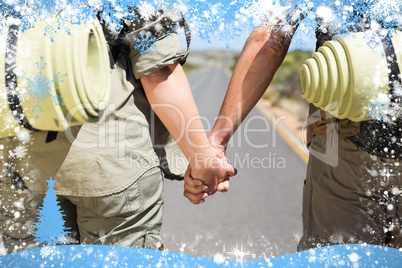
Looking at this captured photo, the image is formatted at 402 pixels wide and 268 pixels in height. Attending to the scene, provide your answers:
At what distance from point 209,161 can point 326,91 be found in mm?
420

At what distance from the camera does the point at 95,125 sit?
1002 millimetres

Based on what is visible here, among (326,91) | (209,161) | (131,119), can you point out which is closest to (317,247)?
(209,161)

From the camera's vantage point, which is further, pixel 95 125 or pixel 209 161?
pixel 209 161

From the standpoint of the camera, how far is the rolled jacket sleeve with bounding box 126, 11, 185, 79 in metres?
0.98

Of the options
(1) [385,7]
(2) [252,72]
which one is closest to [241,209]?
(2) [252,72]

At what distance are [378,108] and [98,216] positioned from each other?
0.66 meters

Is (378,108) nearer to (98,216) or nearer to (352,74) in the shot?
(352,74)

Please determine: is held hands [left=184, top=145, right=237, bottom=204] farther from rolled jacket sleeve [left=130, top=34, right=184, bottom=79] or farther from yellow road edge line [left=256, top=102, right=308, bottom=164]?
yellow road edge line [left=256, top=102, right=308, bottom=164]

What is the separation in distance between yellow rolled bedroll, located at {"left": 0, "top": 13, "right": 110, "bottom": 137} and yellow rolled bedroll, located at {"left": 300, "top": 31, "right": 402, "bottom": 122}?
1.37 feet

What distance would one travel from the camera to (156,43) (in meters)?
1.00

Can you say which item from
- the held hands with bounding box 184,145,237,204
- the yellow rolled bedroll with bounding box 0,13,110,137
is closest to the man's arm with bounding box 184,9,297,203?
the held hands with bounding box 184,145,237,204

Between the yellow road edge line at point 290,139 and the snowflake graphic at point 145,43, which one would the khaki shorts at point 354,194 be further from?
the yellow road edge line at point 290,139

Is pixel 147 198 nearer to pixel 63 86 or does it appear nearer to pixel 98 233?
pixel 98 233

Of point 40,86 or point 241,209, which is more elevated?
point 40,86
